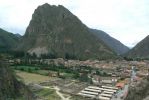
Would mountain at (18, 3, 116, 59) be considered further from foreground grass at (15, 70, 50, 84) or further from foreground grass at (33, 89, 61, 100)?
foreground grass at (33, 89, 61, 100)

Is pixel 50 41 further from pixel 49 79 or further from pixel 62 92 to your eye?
pixel 62 92

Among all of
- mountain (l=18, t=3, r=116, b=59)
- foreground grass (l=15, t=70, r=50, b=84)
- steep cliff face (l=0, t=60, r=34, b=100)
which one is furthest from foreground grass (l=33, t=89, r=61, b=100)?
mountain (l=18, t=3, r=116, b=59)

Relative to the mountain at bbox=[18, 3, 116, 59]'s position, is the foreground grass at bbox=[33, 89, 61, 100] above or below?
below

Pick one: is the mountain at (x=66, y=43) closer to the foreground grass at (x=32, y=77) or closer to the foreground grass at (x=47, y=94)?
the foreground grass at (x=32, y=77)

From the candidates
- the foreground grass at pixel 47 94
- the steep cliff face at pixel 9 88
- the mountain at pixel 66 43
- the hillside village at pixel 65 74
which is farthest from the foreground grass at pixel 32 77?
the mountain at pixel 66 43

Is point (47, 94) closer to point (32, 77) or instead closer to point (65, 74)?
point (32, 77)

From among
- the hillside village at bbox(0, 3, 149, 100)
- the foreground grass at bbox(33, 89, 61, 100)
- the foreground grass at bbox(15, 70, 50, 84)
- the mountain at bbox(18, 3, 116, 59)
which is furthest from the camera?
the mountain at bbox(18, 3, 116, 59)

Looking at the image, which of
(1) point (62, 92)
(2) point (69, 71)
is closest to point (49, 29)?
(2) point (69, 71)

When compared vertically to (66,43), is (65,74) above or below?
below

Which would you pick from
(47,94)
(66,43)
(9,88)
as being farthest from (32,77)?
(66,43)
